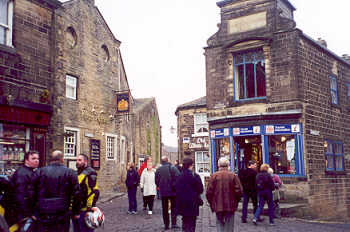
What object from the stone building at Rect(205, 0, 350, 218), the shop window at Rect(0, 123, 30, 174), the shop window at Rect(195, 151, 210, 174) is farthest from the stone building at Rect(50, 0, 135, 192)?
the stone building at Rect(205, 0, 350, 218)

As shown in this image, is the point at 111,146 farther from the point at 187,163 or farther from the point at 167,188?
the point at 187,163

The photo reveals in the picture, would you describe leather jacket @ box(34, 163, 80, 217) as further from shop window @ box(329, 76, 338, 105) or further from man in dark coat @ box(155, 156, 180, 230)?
shop window @ box(329, 76, 338, 105)

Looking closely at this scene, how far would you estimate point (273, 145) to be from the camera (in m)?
15.8

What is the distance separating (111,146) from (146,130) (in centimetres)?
913

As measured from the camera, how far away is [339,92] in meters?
19.5

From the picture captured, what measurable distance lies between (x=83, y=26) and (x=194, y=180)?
14.8m

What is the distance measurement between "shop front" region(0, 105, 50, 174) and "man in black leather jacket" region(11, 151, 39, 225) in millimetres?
6887

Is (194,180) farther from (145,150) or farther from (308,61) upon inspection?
(145,150)

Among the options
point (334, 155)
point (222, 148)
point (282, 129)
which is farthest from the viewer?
point (334, 155)

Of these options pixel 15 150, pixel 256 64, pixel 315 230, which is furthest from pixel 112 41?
pixel 315 230

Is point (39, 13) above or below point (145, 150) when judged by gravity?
above

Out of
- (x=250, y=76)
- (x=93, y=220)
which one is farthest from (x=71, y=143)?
(x=93, y=220)

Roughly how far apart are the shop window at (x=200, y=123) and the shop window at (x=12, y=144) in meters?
15.5

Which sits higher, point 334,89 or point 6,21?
point 6,21
